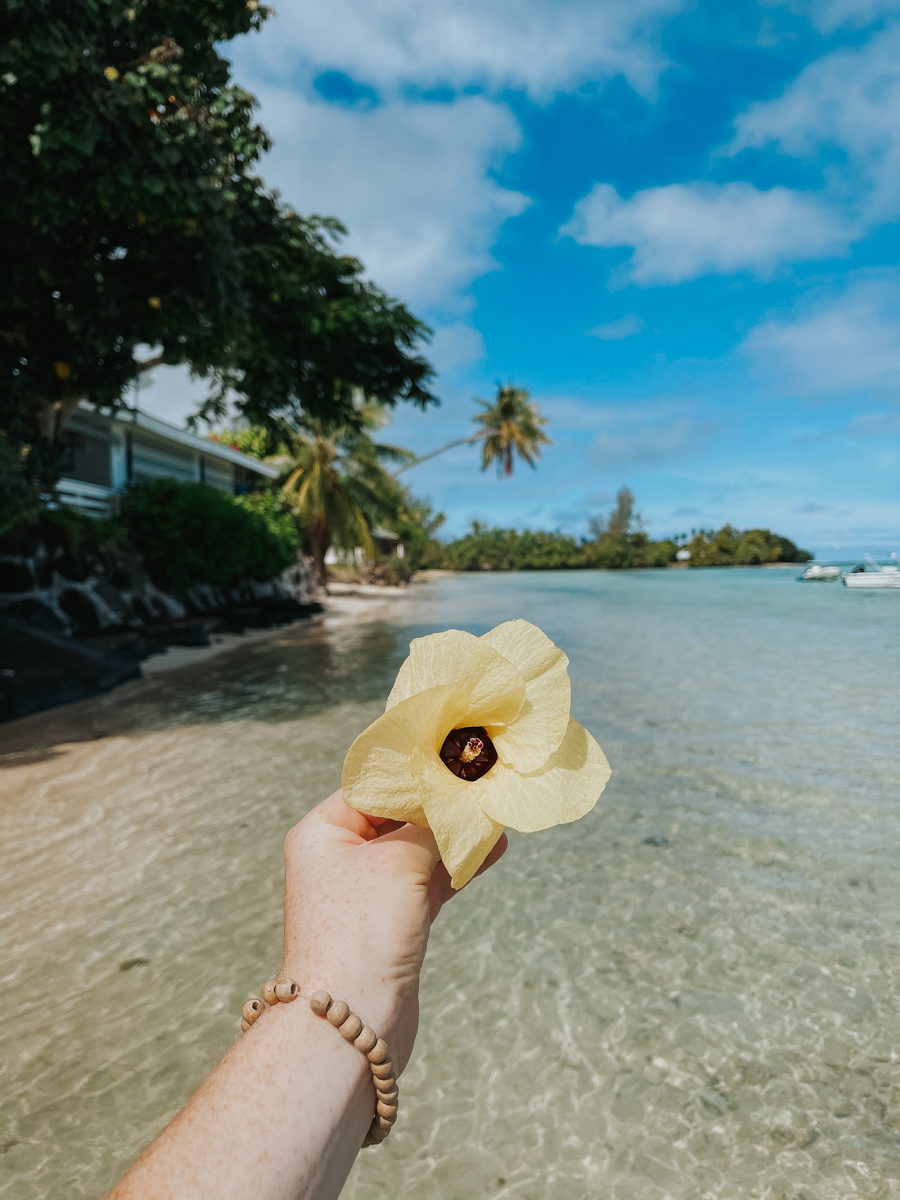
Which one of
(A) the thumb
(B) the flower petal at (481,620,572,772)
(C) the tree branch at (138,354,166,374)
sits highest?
(C) the tree branch at (138,354,166,374)

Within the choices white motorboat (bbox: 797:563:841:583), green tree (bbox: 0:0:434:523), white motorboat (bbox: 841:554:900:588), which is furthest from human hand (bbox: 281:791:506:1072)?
white motorboat (bbox: 797:563:841:583)

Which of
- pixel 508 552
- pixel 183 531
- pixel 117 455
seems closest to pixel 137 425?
pixel 117 455

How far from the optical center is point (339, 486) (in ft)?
95.2

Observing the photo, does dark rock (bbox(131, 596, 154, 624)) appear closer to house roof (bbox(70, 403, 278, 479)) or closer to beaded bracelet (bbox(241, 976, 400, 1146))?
house roof (bbox(70, 403, 278, 479))

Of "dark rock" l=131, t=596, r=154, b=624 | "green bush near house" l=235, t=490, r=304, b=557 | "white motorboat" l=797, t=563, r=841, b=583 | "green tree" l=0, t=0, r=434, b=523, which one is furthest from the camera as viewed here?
"white motorboat" l=797, t=563, r=841, b=583

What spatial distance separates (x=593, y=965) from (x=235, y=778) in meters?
3.54

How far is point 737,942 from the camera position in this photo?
315 centimetres

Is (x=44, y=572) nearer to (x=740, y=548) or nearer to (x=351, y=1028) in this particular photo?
(x=351, y=1028)

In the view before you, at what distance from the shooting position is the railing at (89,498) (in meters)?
13.7

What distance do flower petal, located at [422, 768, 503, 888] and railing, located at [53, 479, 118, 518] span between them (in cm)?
1476

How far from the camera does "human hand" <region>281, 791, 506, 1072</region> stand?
3.06 feet

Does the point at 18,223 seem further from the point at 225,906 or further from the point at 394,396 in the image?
the point at 225,906

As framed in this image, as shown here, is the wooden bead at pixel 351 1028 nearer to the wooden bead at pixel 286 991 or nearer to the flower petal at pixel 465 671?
the wooden bead at pixel 286 991

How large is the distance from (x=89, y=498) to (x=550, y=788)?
16259 millimetres
